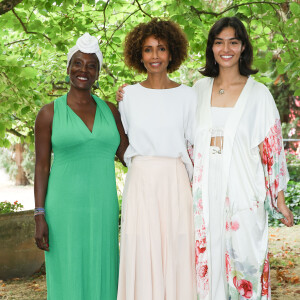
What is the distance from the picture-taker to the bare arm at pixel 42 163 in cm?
324

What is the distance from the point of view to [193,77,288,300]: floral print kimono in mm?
3244

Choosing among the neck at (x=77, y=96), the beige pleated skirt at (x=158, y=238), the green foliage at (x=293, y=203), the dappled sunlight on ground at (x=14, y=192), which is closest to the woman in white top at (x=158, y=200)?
the beige pleated skirt at (x=158, y=238)

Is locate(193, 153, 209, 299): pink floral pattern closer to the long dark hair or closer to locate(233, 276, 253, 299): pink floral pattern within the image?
locate(233, 276, 253, 299): pink floral pattern

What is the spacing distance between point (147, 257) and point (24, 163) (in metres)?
17.8

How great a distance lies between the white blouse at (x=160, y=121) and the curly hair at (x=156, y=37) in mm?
283

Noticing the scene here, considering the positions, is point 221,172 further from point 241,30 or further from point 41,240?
point 41,240

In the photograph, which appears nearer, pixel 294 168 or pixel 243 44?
pixel 243 44

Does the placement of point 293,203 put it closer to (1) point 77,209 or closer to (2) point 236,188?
(2) point 236,188

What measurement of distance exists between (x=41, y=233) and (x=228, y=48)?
174 centimetres

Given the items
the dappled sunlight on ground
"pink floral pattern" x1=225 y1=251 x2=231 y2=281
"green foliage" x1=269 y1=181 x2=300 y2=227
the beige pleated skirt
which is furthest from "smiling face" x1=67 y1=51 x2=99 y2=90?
the dappled sunlight on ground

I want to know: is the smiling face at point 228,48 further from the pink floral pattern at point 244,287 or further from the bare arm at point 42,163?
the pink floral pattern at point 244,287

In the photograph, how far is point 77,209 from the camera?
327 centimetres

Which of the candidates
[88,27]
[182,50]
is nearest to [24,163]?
[88,27]

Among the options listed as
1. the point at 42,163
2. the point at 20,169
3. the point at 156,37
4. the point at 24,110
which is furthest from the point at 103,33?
the point at 20,169
